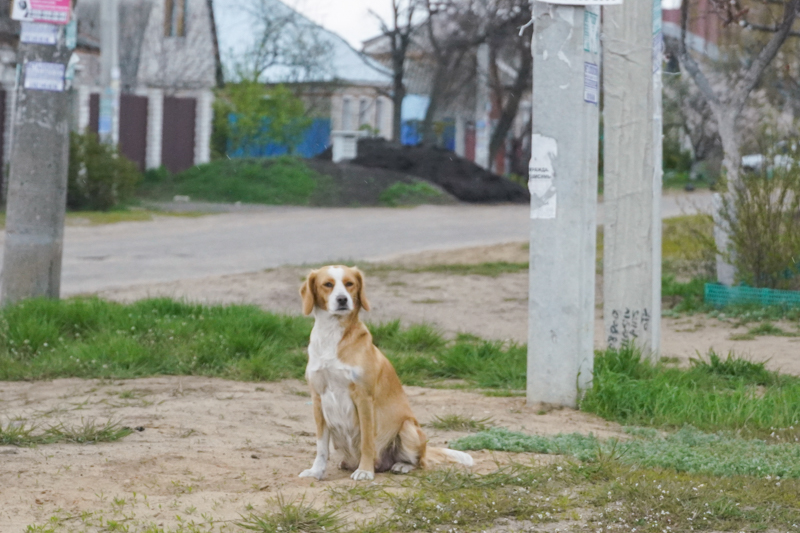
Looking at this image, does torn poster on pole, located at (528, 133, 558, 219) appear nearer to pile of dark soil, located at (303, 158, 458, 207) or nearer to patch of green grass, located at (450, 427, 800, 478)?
patch of green grass, located at (450, 427, 800, 478)

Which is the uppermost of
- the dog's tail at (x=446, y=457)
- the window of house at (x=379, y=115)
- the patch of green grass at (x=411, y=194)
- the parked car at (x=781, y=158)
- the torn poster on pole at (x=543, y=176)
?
the window of house at (x=379, y=115)

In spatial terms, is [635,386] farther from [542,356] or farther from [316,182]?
[316,182]

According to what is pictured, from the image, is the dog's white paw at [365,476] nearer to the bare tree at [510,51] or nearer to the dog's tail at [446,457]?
the dog's tail at [446,457]

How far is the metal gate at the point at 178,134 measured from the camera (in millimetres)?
31422

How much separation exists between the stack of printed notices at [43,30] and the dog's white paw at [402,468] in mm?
5487

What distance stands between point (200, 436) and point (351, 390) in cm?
125

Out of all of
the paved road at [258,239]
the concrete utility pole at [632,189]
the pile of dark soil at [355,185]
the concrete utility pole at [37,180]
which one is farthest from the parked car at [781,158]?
the pile of dark soil at [355,185]

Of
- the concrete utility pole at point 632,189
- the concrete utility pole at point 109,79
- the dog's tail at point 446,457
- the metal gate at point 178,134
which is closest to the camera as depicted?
the dog's tail at point 446,457

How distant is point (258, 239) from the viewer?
18.4 meters

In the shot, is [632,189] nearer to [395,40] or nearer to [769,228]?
[769,228]

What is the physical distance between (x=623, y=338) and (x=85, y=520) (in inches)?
185

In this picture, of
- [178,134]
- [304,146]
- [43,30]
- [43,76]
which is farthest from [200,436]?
[304,146]

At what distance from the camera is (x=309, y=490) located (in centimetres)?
461

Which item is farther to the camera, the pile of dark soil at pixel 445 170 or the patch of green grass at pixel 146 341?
the pile of dark soil at pixel 445 170
